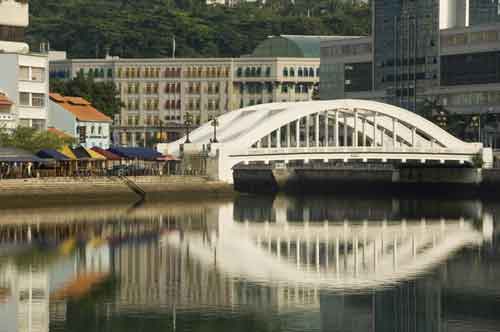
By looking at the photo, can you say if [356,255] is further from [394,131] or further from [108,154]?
[394,131]

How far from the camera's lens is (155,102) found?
190 metres

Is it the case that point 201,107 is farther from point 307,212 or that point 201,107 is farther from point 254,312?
point 254,312

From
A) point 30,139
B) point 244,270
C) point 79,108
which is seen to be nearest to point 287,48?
point 79,108

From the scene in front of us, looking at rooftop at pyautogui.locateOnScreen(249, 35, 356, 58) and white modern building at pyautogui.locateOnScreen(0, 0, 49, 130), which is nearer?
white modern building at pyautogui.locateOnScreen(0, 0, 49, 130)

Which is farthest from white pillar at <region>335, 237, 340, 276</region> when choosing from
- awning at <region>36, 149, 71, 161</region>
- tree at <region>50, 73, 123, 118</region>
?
tree at <region>50, 73, 123, 118</region>

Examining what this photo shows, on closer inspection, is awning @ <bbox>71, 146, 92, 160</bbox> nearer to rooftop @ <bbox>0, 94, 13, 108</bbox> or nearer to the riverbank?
the riverbank

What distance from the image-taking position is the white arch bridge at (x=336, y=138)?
11975cm

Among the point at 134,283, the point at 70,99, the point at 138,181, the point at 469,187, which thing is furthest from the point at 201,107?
the point at 134,283

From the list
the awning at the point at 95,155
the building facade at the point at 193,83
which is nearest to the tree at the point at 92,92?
the building facade at the point at 193,83

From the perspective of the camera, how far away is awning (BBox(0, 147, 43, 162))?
108 m

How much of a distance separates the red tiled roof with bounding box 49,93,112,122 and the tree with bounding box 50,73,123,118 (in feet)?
32.8

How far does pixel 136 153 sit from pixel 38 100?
886 centimetres

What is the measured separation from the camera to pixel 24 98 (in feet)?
405

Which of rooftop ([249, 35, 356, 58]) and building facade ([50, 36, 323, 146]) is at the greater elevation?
rooftop ([249, 35, 356, 58])
